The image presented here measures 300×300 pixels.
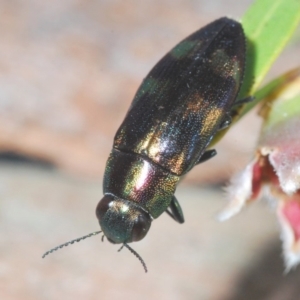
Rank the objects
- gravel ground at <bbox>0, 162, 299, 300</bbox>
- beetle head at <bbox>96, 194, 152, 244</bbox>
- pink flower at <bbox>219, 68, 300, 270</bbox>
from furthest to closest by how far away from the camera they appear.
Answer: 1. gravel ground at <bbox>0, 162, 299, 300</bbox>
2. beetle head at <bbox>96, 194, 152, 244</bbox>
3. pink flower at <bbox>219, 68, 300, 270</bbox>

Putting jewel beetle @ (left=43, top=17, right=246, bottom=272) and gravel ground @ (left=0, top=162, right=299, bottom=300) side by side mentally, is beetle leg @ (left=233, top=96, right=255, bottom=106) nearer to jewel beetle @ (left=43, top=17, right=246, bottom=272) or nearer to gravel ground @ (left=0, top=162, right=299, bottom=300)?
jewel beetle @ (left=43, top=17, right=246, bottom=272)

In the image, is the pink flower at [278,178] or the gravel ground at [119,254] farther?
the gravel ground at [119,254]

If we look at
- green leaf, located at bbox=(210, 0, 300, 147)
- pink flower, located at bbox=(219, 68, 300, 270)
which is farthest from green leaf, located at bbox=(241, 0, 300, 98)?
pink flower, located at bbox=(219, 68, 300, 270)

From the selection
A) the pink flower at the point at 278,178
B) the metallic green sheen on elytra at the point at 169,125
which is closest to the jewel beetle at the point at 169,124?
the metallic green sheen on elytra at the point at 169,125

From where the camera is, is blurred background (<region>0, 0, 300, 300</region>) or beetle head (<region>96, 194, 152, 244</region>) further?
blurred background (<region>0, 0, 300, 300</region>)

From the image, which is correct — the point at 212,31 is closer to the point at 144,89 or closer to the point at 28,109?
the point at 144,89

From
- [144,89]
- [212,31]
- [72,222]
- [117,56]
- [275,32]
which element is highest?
[275,32]

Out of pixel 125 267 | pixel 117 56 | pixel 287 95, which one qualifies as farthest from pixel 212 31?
pixel 117 56

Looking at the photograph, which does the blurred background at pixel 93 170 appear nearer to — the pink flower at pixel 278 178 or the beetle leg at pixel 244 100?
the beetle leg at pixel 244 100
